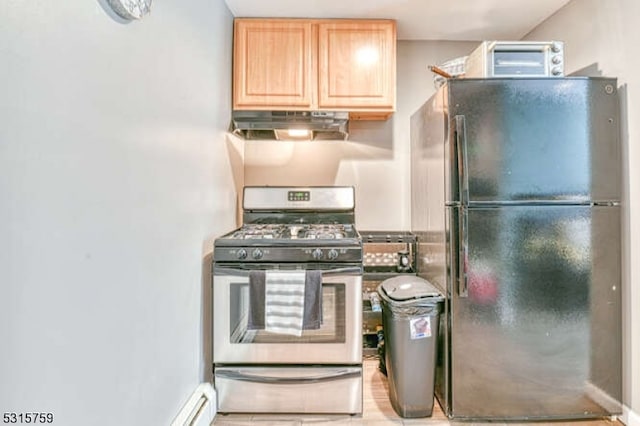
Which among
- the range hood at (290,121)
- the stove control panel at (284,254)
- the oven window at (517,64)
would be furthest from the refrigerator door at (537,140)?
the range hood at (290,121)

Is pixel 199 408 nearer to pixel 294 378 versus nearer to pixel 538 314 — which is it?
pixel 294 378

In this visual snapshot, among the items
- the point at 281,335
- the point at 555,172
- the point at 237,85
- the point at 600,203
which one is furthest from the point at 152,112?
the point at 600,203

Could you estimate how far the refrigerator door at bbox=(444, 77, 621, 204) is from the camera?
1.74 meters

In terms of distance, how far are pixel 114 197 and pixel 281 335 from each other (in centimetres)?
112

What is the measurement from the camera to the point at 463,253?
174cm

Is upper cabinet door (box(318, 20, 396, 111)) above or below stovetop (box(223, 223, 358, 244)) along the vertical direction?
above

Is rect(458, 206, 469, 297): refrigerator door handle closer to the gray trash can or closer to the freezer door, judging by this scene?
the freezer door

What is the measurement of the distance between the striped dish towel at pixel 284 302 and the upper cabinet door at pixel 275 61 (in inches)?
45.5

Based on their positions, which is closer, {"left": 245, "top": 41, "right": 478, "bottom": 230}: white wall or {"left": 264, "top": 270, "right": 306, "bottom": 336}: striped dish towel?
{"left": 264, "top": 270, "right": 306, "bottom": 336}: striped dish towel

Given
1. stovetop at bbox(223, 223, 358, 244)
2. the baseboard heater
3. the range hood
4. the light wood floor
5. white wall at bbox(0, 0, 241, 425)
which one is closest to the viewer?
white wall at bbox(0, 0, 241, 425)

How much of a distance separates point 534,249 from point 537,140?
0.56 m

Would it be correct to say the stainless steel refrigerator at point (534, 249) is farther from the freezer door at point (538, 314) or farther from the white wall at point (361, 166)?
the white wall at point (361, 166)

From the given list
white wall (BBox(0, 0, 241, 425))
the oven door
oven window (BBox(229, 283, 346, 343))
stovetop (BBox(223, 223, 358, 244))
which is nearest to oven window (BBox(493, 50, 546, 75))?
stovetop (BBox(223, 223, 358, 244))

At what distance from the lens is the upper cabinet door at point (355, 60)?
2.27 m
